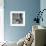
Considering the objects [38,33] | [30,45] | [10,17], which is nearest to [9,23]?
[10,17]

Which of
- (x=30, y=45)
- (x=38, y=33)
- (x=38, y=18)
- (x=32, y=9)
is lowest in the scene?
(x=30, y=45)

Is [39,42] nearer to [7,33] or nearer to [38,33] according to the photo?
[38,33]

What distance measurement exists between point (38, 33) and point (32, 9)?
2.76 metres

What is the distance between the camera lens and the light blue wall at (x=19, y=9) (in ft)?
17.0

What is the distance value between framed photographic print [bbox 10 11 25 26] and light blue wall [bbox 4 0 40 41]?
11 cm

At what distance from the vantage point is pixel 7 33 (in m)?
5.20

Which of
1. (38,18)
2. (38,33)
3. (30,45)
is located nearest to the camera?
(38,33)

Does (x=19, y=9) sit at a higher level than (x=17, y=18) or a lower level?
higher

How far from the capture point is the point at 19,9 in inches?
205

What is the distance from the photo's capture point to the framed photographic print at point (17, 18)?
5215 millimetres

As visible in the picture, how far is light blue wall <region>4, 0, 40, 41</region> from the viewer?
5.18 m

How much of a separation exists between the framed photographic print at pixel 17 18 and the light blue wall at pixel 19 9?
0.37 ft

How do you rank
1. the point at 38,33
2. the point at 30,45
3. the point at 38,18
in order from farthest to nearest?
1. the point at 38,18
2. the point at 30,45
3. the point at 38,33

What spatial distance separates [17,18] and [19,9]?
0.35 meters
